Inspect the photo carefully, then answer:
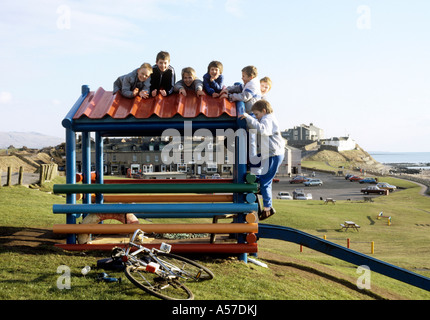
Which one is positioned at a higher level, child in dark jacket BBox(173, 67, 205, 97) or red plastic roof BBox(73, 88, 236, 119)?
child in dark jacket BBox(173, 67, 205, 97)

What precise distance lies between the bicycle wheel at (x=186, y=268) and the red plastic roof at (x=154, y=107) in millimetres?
3586

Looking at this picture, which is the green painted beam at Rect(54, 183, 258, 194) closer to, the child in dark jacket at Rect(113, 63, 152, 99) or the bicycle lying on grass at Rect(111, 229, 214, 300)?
the bicycle lying on grass at Rect(111, 229, 214, 300)

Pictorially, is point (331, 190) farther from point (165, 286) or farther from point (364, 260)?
point (165, 286)

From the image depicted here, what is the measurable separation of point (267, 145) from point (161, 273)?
4.19m

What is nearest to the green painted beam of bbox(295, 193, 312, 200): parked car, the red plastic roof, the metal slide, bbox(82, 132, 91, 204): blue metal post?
the red plastic roof

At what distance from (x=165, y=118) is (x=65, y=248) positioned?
3933mm

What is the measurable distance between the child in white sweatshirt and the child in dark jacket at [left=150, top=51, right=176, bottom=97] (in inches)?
104

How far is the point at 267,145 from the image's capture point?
9703mm

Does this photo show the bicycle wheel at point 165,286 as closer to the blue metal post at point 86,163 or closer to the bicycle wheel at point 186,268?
the bicycle wheel at point 186,268

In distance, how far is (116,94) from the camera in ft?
36.3

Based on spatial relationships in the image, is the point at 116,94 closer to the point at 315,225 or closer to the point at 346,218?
the point at 315,225

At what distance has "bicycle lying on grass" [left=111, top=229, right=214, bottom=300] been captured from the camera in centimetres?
684

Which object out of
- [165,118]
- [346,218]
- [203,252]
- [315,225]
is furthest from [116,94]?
[346,218]

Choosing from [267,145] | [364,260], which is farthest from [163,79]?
[364,260]
